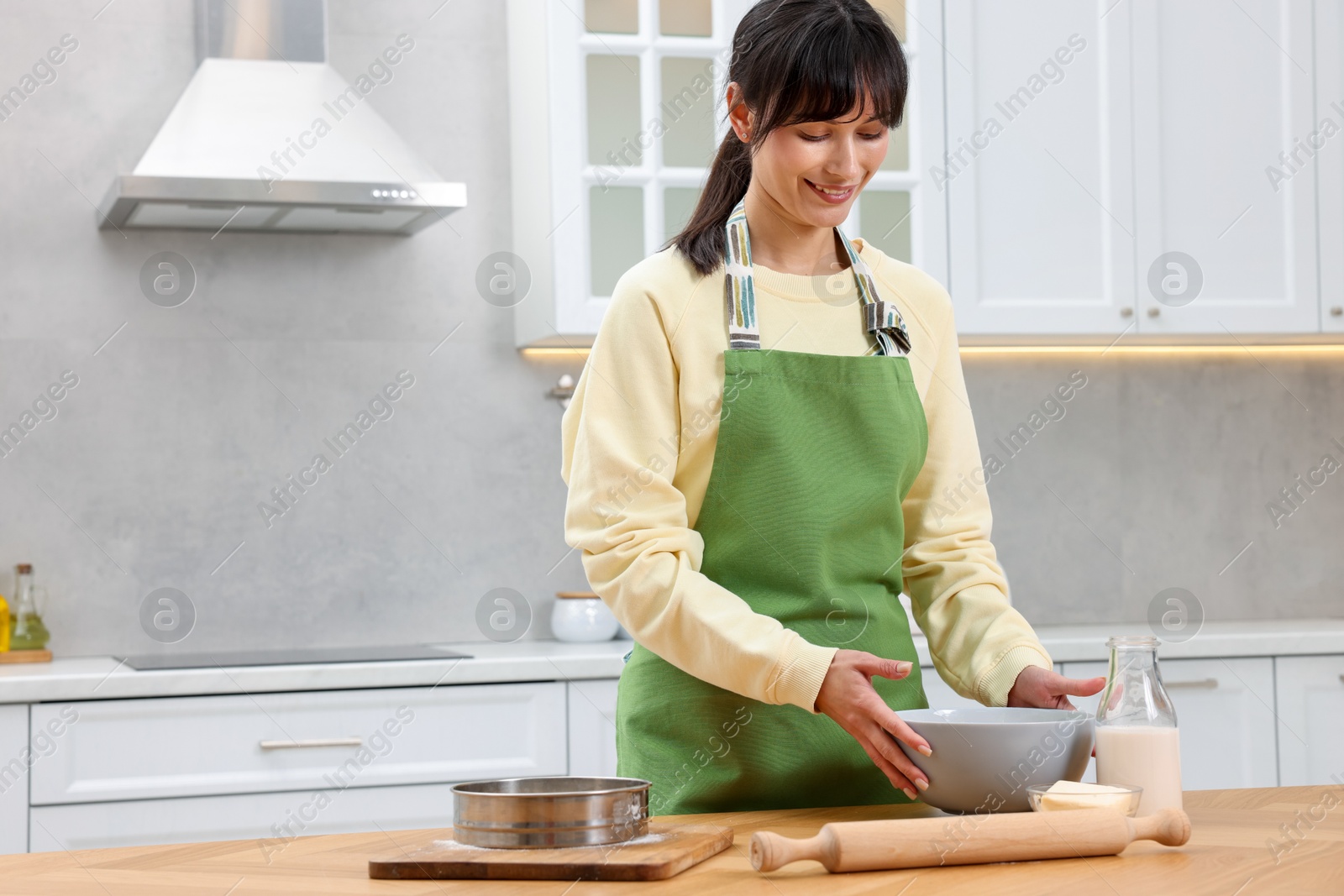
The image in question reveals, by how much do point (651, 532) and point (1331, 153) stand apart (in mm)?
2313

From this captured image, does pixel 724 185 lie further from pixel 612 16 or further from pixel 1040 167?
pixel 1040 167

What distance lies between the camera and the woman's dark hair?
128 centimetres

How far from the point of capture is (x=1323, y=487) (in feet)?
11.0

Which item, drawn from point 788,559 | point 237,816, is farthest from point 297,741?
point 788,559

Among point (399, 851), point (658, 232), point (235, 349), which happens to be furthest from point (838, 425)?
point (235, 349)

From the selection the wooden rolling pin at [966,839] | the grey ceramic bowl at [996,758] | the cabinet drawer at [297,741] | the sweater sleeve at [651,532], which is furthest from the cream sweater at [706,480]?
the cabinet drawer at [297,741]

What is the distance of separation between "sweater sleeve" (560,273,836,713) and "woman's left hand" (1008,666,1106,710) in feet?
0.74

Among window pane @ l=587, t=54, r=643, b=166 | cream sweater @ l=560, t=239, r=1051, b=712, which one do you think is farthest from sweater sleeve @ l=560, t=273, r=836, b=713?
window pane @ l=587, t=54, r=643, b=166

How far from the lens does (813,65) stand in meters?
1.28

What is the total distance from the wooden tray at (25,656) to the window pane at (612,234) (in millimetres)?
1213

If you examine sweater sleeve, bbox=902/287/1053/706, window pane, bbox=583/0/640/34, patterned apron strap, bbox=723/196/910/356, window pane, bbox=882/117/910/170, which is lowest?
sweater sleeve, bbox=902/287/1053/706

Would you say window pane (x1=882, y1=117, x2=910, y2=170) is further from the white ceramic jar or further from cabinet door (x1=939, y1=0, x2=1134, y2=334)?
the white ceramic jar

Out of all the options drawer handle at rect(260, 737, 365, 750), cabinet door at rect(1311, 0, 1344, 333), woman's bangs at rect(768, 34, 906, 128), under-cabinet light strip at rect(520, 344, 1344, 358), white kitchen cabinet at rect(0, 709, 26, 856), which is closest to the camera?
woman's bangs at rect(768, 34, 906, 128)

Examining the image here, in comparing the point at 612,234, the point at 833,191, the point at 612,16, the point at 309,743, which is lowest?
the point at 309,743
